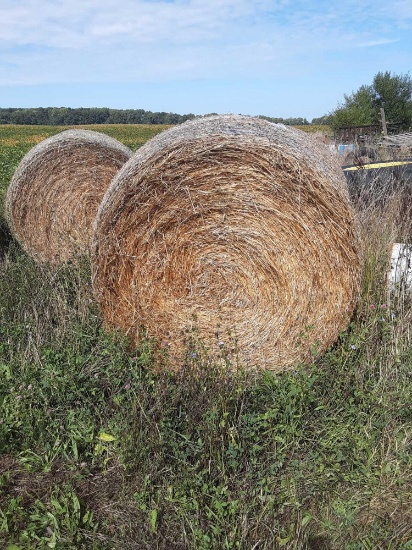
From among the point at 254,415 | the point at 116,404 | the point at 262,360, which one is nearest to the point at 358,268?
the point at 262,360

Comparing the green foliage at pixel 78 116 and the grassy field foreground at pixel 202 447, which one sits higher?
the green foliage at pixel 78 116

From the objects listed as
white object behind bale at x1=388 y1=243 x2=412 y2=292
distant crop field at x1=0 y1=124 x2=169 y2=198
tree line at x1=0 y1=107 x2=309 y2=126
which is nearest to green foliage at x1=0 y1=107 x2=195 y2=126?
tree line at x1=0 y1=107 x2=309 y2=126

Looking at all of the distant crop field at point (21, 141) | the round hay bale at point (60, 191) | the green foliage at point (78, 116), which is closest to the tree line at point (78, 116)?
the green foliage at point (78, 116)

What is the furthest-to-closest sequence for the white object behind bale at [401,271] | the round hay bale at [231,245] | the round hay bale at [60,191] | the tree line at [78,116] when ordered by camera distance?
the tree line at [78,116] → the round hay bale at [60,191] → the white object behind bale at [401,271] → the round hay bale at [231,245]

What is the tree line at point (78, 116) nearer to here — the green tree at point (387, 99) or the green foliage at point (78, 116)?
the green foliage at point (78, 116)

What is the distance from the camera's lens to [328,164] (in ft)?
14.3

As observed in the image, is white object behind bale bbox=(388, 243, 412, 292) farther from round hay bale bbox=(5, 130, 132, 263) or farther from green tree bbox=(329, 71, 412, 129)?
green tree bbox=(329, 71, 412, 129)

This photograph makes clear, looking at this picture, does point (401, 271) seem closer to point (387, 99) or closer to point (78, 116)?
point (387, 99)

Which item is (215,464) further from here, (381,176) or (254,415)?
(381,176)

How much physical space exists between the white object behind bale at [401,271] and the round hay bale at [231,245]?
52cm

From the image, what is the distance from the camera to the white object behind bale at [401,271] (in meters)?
4.67

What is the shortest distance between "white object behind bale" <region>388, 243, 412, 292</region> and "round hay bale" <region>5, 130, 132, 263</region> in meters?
3.94

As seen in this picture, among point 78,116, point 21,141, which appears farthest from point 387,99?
point 78,116

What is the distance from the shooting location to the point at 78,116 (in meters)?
96.6
